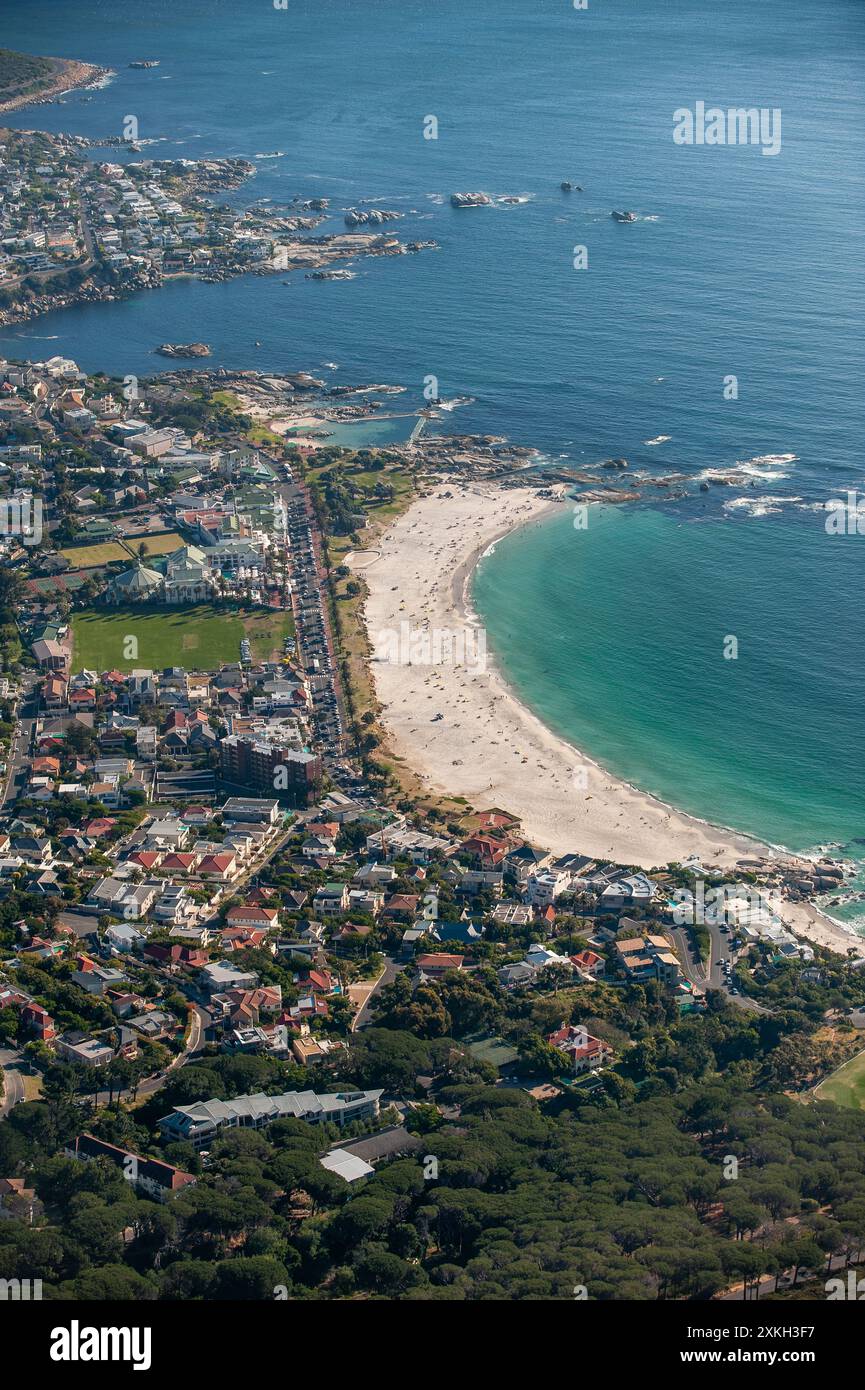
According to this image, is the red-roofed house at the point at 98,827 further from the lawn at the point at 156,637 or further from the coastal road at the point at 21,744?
the lawn at the point at 156,637

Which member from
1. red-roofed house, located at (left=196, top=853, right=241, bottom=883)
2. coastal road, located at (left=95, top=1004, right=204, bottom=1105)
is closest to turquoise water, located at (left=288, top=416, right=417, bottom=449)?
red-roofed house, located at (left=196, top=853, right=241, bottom=883)

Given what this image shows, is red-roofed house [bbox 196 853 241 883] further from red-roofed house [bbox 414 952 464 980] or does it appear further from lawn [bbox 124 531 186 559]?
lawn [bbox 124 531 186 559]

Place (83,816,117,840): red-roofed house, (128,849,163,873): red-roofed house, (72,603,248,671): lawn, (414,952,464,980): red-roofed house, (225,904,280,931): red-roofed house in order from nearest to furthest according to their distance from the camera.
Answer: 1. (414,952,464,980): red-roofed house
2. (225,904,280,931): red-roofed house
3. (128,849,163,873): red-roofed house
4. (83,816,117,840): red-roofed house
5. (72,603,248,671): lawn

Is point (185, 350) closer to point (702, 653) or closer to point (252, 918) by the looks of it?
point (702, 653)
